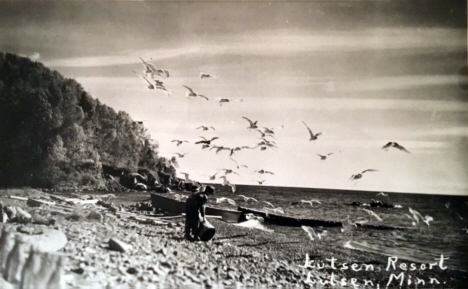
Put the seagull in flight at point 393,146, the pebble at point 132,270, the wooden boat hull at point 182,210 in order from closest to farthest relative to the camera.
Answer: the pebble at point 132,270
the seagull in flight at point 393,146
the wooden boat hull at point 182,210

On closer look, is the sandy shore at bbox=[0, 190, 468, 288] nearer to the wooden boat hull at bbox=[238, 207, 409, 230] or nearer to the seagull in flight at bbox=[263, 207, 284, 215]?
the wooden boat hull at bbox=[238, 207, 409, 230]

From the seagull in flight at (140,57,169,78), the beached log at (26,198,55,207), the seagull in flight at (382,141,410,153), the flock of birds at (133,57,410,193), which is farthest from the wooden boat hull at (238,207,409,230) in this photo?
the beached log at (26,198,55,207)

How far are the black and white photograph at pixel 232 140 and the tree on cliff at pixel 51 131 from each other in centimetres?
2

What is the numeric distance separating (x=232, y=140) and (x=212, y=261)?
1.30 metres

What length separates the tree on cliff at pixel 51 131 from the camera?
12.3 ft

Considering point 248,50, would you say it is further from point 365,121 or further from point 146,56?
point 365,121

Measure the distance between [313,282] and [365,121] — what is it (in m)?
1.79

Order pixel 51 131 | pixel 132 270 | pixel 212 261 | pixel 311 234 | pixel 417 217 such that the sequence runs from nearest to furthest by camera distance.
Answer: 1. pixel 132 270
2. pixel 212 261
3. pixel 417 217
4. pixel 311 234
5. pixel 51 131

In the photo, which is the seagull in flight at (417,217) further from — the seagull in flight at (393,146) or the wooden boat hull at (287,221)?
the wooden boat hull at (287,221)

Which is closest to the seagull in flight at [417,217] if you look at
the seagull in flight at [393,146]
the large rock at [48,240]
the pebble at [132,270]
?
the seagull in flight at [393,146]

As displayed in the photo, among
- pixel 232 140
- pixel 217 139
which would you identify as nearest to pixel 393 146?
pixel 232 140

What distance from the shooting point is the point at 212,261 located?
10.7 ft

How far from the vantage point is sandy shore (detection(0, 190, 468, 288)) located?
3156 mm

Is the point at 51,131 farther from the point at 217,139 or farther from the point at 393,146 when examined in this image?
the point at 393,146
